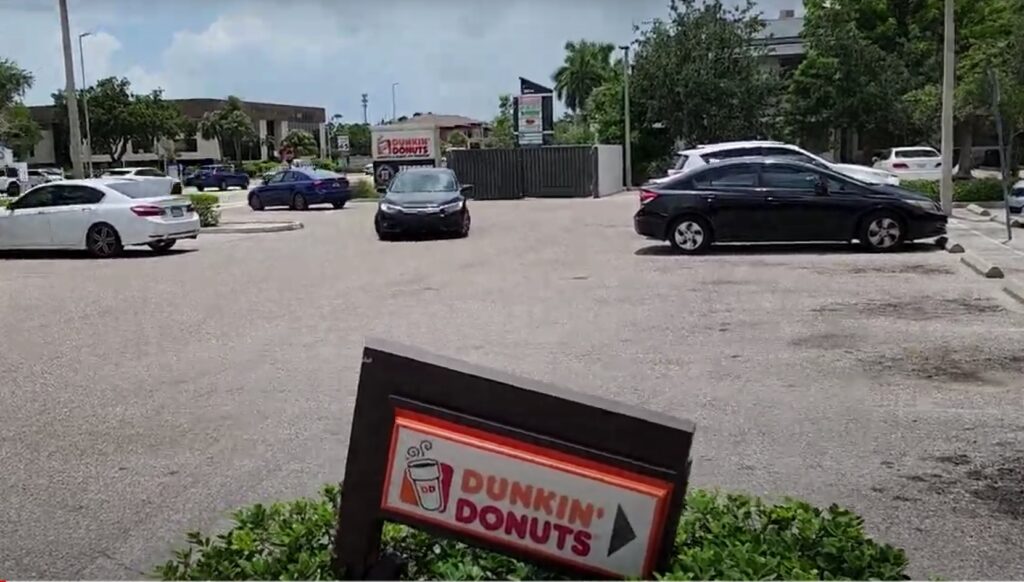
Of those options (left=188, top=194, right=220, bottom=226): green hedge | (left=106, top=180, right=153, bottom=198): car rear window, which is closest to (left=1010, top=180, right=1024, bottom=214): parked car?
(left=106, top=180, right=153, bottom=198): car rear window

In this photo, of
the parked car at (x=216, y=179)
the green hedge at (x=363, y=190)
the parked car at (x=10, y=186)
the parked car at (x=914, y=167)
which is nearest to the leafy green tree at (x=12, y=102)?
the parked car at (x=10, y=186)

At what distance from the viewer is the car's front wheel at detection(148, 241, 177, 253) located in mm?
19875

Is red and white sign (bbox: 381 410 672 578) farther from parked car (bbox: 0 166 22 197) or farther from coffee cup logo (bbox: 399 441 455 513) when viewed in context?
parked car (bbox: 0 166 22 197)

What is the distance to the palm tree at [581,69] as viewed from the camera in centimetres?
9031

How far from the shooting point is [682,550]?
3.40 m

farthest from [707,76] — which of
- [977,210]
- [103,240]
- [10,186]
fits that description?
[10,186]

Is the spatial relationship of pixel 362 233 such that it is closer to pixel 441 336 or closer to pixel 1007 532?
pixel 441 336

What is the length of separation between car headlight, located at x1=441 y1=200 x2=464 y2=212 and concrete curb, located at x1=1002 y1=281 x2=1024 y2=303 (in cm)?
1167

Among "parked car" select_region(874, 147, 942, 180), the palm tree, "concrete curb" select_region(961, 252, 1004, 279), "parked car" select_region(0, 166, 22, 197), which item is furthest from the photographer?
the palm tree

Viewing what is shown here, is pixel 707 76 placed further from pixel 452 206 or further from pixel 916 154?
pixel 452 206

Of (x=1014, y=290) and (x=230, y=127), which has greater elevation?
(x=230, y=127)

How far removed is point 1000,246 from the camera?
669 inches

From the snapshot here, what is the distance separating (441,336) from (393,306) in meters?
2.21

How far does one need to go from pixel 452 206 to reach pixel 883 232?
29.7 ft
